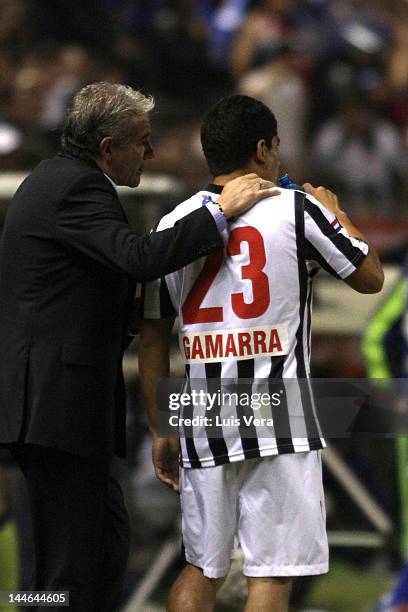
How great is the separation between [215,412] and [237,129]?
0.72m

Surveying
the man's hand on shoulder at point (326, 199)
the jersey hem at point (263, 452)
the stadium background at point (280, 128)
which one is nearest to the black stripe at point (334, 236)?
the man's hand on shoulder at point (326, 199)

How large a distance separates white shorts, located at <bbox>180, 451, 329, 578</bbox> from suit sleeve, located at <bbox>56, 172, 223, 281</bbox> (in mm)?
550

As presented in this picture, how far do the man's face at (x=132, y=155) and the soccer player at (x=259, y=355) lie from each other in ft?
0.54

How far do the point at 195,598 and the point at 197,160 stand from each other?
335cm

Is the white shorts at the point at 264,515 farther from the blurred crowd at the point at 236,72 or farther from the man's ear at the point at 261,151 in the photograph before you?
the blurred crowd at the point at 236,72

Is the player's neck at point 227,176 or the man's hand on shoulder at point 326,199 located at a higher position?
the player's neck at point 227,176

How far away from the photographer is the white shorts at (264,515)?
10.6 ft

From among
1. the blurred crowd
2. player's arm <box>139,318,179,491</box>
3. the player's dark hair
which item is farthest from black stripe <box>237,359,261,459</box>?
the blurred crowd

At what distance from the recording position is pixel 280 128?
21.7 ft

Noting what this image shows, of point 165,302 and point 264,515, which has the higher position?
point 165,302

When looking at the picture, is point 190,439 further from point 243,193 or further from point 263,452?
point 243,193

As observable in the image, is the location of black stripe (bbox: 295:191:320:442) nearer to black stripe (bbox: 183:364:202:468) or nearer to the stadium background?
black stripe (bbox: 183:364:202:468)

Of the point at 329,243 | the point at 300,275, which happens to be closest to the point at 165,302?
the point at 300,275

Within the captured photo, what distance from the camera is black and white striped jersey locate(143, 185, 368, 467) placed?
3227mm
